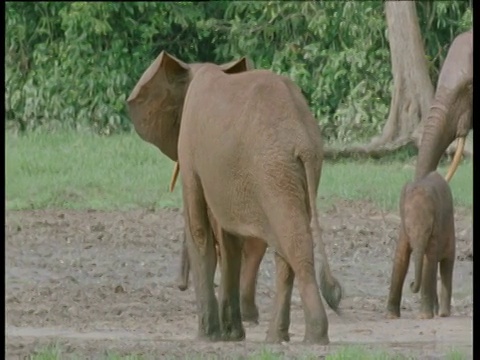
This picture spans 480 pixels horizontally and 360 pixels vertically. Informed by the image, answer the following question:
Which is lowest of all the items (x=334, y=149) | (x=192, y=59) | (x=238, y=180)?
(x=334, y=149)

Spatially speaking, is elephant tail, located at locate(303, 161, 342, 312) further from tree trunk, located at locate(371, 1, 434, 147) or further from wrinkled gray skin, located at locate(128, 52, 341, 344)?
tree trunk, located at locate(371, 1, 434, 147)

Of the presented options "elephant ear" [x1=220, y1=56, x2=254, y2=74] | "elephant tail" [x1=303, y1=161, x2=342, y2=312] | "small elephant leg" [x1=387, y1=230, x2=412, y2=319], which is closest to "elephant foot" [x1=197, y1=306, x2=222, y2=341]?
"elephant tail" [x1=303, y1=161, x2=342, y2=312]

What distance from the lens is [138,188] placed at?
11.9 metres

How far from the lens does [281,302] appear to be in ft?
19.6

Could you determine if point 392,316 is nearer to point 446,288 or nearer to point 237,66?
point 446,288

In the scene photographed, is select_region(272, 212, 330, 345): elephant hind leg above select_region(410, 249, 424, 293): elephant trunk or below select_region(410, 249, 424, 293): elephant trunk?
above

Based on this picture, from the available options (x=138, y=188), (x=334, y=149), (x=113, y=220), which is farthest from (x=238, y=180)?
(x=334, y=149)

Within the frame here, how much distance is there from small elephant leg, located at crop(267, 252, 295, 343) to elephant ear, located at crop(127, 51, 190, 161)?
3.90 ft

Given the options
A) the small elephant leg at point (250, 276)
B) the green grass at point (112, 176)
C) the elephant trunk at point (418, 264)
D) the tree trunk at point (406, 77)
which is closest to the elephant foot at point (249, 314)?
the small elephant leg at point (250, 276)

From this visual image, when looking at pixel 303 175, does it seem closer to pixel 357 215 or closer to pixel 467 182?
pixel 357 215

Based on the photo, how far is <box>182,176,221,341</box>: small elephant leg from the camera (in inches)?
248

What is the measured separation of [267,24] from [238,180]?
27.8 feet

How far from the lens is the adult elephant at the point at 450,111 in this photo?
714 cm

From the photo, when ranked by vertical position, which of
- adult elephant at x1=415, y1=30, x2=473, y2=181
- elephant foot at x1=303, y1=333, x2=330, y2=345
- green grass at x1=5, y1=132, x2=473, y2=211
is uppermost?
adult elephant at x1=415, y1=30, x2=473, y2=181
